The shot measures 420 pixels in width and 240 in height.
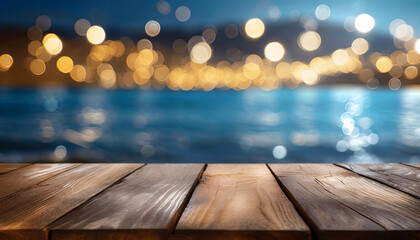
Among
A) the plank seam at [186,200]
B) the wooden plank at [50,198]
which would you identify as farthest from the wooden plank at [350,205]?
the wooden plank at [50,198]

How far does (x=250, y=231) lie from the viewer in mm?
1036

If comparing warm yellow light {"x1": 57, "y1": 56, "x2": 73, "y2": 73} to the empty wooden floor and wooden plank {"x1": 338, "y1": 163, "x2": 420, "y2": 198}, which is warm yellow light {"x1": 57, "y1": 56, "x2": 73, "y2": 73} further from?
wooden plank {"x1": 338, "y1": 163, "x2": 420, "y2": 198}

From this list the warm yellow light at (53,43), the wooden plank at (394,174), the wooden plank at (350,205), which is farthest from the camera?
the warm yellow light at (53,43)

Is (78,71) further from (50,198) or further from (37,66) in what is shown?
(50,198)

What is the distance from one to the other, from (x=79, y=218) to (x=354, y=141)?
2485cm

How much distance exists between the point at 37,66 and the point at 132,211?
575 ft

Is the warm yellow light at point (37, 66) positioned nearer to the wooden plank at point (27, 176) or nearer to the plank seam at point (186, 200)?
the wooden plank at point (27, 176)

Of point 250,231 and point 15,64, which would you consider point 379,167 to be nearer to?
point 250,231

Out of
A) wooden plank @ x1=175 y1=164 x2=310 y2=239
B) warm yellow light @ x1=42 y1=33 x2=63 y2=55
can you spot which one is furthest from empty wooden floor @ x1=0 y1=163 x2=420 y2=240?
warm yellow light @ x1=42 y1=33 x2=63 y2=55

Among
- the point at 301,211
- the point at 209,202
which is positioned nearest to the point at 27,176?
the point at 209,202

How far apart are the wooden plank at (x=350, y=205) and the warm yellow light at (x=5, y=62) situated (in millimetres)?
176446

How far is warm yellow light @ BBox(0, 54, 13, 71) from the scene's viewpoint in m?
154

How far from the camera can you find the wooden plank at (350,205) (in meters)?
1.03

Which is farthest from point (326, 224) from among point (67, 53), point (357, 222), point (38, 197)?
point (67, 53)
